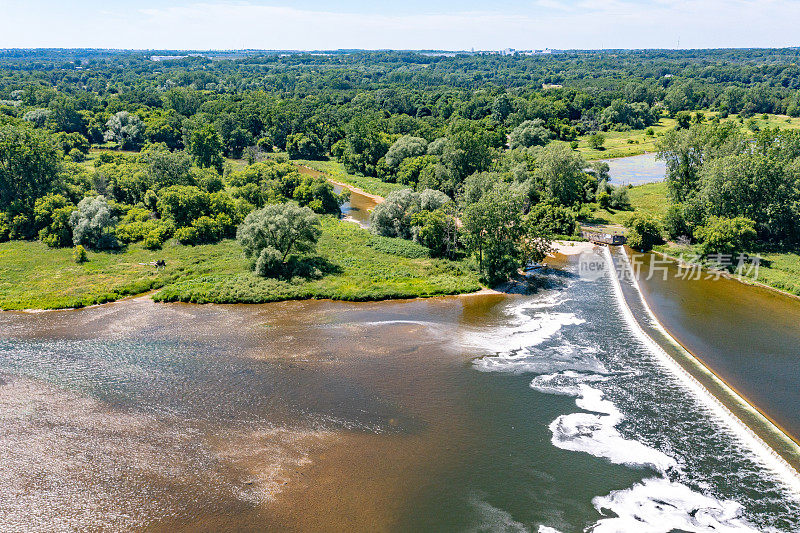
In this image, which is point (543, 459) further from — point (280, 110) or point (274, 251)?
point (280, 110)

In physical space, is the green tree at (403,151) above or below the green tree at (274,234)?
above


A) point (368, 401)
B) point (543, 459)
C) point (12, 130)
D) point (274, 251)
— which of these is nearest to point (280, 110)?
point (12, 130)

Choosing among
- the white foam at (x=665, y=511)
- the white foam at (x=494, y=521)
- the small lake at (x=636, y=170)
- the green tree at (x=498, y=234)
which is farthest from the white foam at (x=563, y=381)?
the small lake at (x=636, y=170)

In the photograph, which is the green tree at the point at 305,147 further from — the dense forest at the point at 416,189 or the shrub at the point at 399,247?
the shrub at the point at 399,247

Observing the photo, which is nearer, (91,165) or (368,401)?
(368,401)

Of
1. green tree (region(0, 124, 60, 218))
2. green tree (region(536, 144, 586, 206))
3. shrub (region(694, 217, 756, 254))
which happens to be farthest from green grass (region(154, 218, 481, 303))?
green tree (region(0, 124, 60, 218))

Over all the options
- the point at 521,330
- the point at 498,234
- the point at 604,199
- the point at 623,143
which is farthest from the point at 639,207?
the point at 623,143

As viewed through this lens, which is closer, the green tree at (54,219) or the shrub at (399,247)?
the shrub at (399,247)
